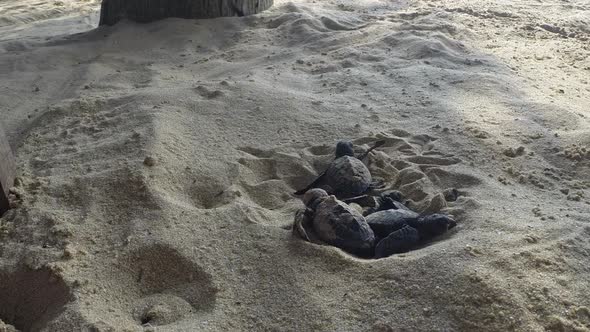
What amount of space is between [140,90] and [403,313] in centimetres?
259

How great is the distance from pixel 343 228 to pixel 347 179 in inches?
17.9

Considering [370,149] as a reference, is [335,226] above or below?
above

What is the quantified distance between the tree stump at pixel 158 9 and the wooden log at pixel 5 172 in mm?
3142

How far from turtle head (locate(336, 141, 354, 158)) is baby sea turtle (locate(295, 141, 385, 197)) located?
0.41 feet

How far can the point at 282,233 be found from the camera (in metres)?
2.30

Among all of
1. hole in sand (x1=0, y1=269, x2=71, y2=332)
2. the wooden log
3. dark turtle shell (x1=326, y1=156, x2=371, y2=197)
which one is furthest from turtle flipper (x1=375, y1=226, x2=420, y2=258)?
the wooden log

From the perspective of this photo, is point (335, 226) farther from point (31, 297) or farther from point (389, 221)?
point (31, 297)

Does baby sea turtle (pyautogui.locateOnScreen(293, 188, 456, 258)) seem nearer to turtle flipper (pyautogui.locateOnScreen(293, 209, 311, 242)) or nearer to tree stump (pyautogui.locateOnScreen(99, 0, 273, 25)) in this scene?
turtle flipper (pyautogui.locateOnScreen(293, 209, 311, 242))

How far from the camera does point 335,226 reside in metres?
2.23

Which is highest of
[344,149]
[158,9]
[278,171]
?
[344,149]

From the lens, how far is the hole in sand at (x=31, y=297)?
1976 millimetres

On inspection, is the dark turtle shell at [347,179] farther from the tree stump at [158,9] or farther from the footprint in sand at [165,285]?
the tree stump at [158,9]

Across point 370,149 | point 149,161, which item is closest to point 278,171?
point 370,149

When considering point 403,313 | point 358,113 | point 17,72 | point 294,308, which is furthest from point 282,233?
point 17,72
